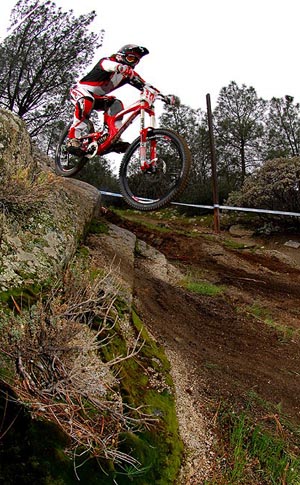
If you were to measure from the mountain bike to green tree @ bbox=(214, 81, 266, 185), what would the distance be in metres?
16.8

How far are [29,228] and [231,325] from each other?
290 cm

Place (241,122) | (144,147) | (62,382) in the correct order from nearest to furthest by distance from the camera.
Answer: (62,382) < (144,147) < (241,122)

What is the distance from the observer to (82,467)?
2449 millimetres

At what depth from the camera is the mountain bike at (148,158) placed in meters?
5.38

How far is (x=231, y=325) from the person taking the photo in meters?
5.84

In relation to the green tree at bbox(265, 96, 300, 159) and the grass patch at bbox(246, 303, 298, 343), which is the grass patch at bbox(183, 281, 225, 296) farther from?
the green tree at bbox(265, 96, 300, 159)

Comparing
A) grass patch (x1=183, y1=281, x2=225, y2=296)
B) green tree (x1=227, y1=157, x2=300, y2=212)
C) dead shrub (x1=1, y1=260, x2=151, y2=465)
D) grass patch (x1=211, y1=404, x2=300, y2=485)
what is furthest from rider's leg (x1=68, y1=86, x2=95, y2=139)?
green tree (x1=227, y1=157, x2=300, y2=212)

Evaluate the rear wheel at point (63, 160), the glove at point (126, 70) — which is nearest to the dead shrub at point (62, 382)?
the glove at point (126, 70)

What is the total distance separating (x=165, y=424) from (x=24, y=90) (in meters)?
15.1

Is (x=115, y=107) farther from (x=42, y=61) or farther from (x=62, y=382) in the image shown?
(x=42, y=61)

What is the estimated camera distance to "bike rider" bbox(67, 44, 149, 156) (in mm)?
5805

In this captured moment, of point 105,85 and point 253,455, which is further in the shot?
point 105,85

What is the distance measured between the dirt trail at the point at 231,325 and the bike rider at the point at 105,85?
2.20 meters

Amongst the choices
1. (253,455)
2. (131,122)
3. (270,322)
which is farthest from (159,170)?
(253,455)
